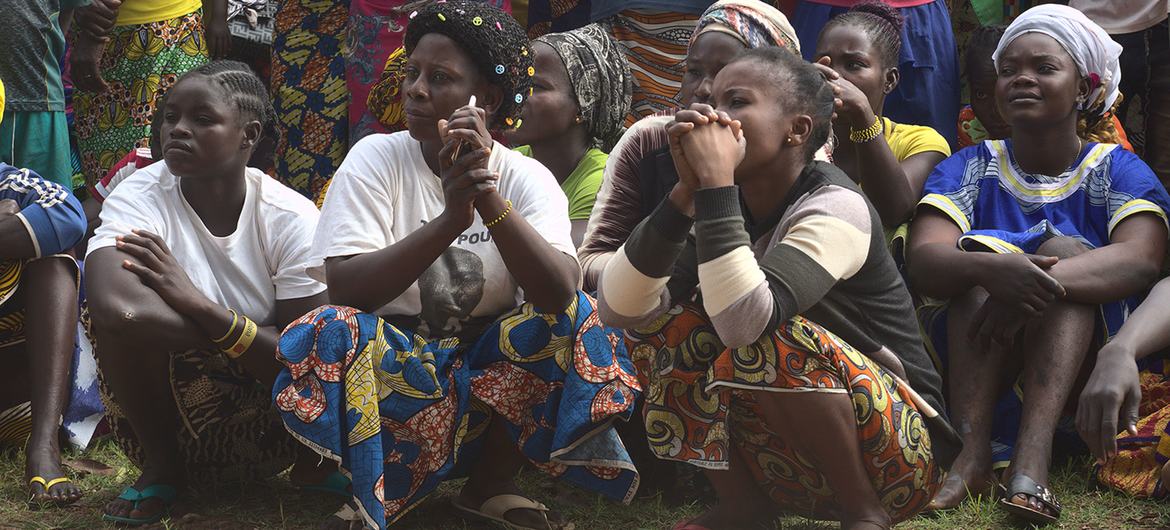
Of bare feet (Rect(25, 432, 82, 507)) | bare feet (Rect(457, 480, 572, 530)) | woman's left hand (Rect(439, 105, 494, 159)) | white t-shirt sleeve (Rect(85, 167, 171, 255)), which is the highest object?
woman's left hand (Rect(439, 105, 494, 159))

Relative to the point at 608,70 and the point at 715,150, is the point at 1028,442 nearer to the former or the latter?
the point at 715,150

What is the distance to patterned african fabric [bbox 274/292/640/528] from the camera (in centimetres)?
323

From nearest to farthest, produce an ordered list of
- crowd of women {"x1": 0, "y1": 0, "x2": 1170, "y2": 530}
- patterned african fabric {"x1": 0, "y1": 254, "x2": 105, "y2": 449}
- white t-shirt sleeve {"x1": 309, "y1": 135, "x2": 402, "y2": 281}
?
crowd of women {"x1": 0, "y1": 0, "x2": 1170, "y2": 530}
white t-shirt sleeve {"x1": 309, "y1": 135, "x2": 402, "y2": 281}
patterned african fabric {"x1": 0, "y1": 254, "x2": 105, "y2": 449}

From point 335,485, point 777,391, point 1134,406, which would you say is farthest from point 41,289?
point 1134,406

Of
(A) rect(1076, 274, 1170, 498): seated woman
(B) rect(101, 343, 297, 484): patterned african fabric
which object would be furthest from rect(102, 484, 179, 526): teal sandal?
(A) rect(1076, 274, 1170, 498): seated woman

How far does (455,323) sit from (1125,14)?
3176 mm

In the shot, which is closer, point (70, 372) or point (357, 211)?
point (357, 211)

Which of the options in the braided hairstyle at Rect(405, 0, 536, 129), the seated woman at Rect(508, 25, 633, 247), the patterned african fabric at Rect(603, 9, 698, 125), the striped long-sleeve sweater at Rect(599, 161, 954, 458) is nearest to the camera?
the striped long-sleeve sweater at Rect(599, 161, 954, 458)

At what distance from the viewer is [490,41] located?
369 cm

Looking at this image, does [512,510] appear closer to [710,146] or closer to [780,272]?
[780,272]

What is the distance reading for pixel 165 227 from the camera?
384 centimetres

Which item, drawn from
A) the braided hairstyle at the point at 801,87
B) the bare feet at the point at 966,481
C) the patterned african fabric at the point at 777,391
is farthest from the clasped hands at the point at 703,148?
the bare feet at the point at 966,481

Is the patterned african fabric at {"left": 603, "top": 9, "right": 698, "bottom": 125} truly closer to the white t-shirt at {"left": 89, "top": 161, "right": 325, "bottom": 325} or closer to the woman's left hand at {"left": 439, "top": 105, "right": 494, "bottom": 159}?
the white t-shirt at {"left": 89, "top": 161, "right": 325, "bottom": 325}

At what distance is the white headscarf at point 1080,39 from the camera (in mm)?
4277
